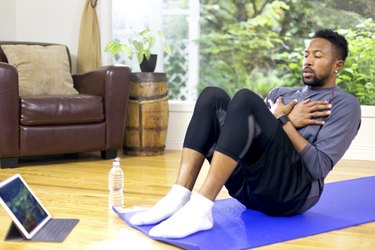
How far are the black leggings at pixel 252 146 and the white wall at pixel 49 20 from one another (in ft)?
8.76

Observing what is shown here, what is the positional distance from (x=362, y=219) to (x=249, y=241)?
64cm

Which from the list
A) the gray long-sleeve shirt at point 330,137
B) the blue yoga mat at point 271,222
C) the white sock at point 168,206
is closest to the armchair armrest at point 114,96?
the blue yoga mat at point 271,222

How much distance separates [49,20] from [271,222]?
10.4 ft

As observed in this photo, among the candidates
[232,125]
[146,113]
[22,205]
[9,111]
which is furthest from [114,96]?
[232,125]

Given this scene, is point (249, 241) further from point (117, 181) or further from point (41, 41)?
point (41, 41)

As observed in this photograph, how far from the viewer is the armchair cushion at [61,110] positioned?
354cm

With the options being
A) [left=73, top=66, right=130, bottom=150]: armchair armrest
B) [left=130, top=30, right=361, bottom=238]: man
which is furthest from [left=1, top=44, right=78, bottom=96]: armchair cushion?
[left=130, top=30, right=361, bottom=238]: man

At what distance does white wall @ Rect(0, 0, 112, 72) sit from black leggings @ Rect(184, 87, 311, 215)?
2.67 m

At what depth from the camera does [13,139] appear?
354 cm

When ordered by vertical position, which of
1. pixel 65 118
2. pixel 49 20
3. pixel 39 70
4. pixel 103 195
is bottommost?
pixel 103 195

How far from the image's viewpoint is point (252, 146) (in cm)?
201

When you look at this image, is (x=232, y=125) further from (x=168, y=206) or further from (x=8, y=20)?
(x=8, y=20)

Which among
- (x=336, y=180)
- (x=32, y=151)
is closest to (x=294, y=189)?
(x=336, y=180)

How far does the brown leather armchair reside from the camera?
3.50 metres
